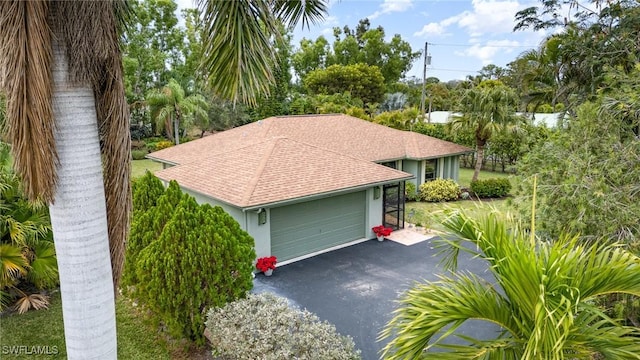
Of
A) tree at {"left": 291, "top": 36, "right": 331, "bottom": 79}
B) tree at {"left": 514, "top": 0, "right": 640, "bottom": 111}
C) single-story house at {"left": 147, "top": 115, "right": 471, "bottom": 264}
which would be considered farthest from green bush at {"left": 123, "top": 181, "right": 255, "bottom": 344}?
tree at {"left": 291, "top": 36, "right": 331, "bottom": 79}

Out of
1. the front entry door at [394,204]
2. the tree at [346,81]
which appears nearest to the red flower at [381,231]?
the front entry door at [394,204]

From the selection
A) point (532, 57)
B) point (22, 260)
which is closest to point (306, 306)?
point (22, 260)

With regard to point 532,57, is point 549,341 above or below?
below

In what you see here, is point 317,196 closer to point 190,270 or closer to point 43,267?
point 190,270

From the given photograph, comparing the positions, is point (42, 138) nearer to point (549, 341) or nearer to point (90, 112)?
point (90, 112)

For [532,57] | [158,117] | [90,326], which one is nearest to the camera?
[90,326]

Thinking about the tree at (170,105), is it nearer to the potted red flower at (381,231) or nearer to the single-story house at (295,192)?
the single-story house at (295,192)
